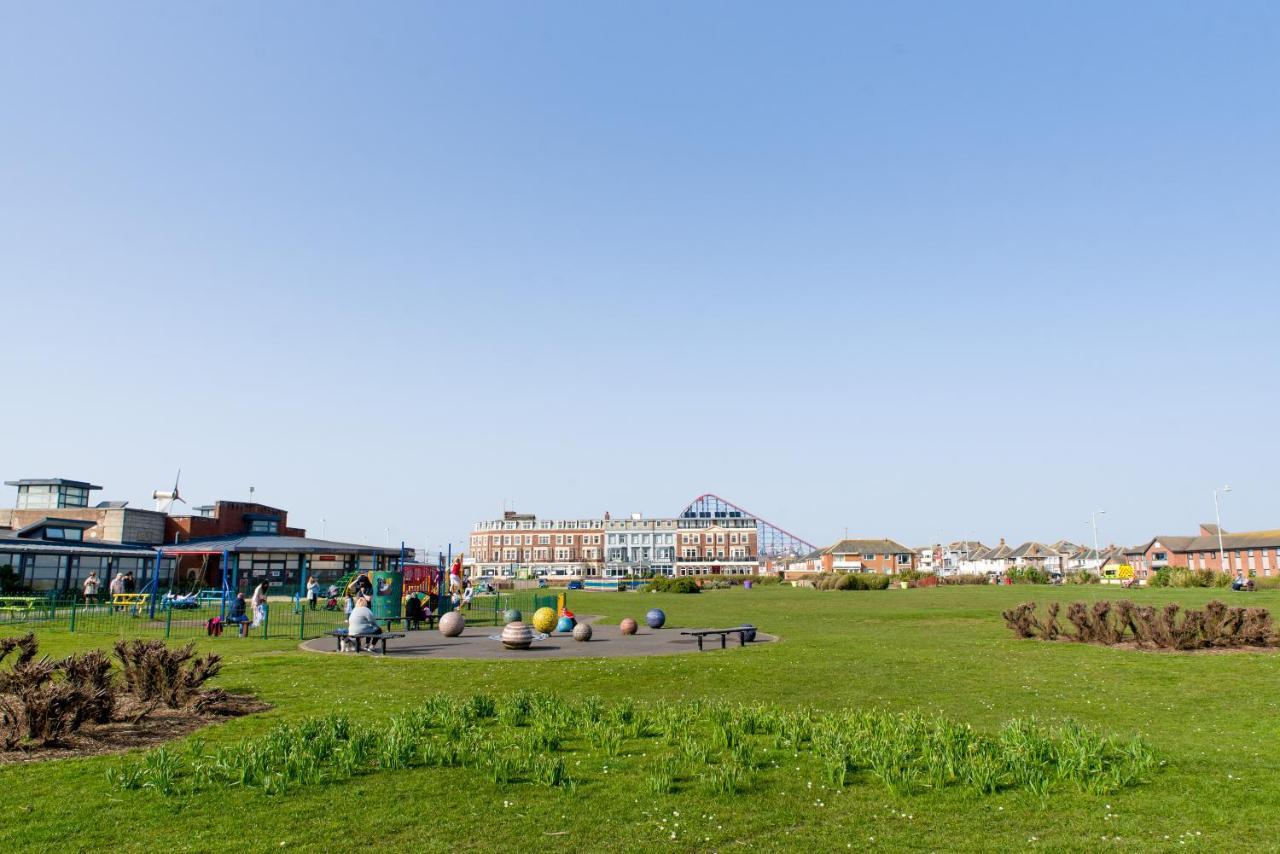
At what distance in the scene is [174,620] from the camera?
127 feet

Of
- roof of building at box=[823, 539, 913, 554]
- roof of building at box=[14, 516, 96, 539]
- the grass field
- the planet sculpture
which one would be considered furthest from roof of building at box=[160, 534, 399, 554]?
roof of building at box=[823, 539, 913, 554]

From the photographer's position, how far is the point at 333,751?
11.9 m

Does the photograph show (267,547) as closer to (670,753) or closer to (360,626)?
(360,626)

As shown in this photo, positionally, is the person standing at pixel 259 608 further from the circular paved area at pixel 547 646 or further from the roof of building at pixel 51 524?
the roof of building at pixel 51 524

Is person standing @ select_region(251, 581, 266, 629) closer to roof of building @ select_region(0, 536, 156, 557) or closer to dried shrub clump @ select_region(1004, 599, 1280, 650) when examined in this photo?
roof of building @ select_region(0, 536, 156, 557)

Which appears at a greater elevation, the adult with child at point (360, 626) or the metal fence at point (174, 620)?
the adult with child at point (360, 626)

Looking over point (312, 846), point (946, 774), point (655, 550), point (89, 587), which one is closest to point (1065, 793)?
point (946, 774)

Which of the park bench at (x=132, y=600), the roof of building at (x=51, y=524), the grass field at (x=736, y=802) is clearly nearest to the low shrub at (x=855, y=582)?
the park bench at (x=132, y=600)

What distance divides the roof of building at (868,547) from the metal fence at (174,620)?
114m

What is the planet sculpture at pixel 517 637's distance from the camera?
86.6 feet

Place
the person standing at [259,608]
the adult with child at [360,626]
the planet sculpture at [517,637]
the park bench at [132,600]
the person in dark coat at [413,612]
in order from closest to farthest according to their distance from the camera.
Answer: the adult with child at [360,626], the planet sculpture at [517,637], the person standing at [259,608], the person in dark coat at [413,612], the park bench at [132,600]

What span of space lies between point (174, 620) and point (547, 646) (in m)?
21.1

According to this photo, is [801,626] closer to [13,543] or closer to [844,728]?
[844,728]

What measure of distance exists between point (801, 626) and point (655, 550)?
15510 cm
